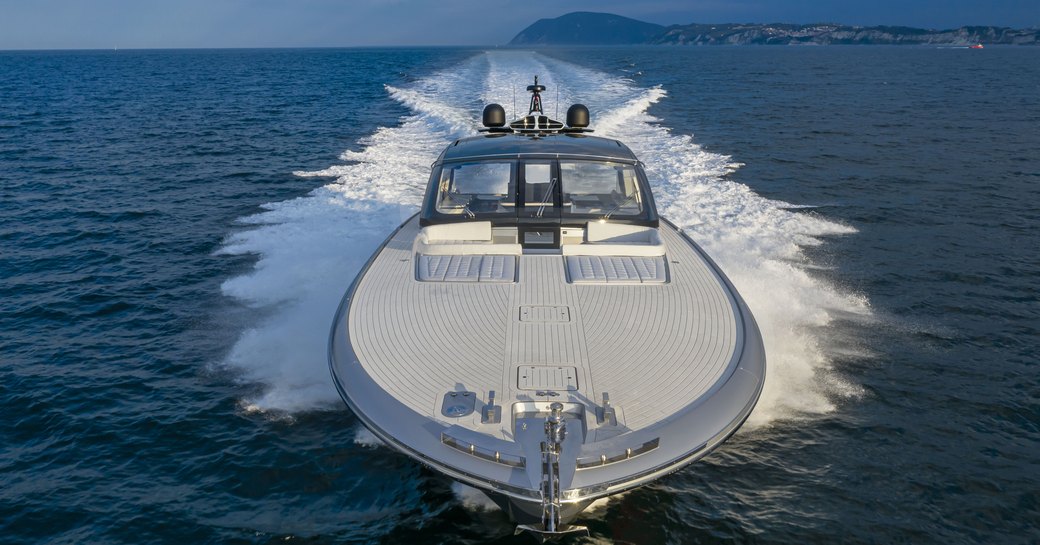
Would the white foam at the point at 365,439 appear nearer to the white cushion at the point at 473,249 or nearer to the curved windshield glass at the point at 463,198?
the white cushion at the point at 473,249

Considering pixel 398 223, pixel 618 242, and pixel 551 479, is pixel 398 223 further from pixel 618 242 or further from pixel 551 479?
pixel 551 479

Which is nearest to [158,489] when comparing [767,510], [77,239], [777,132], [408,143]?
[767,510]

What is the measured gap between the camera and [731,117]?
30641 millimetres

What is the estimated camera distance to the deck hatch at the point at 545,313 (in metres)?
6.54

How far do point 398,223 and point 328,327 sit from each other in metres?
4.87

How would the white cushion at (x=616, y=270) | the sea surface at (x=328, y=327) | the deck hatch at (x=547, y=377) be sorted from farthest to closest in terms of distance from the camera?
the white cushion at (x=616, y=270)
the sea surface at (x=328, y=327)
the deck hatch at (x=547, y=377)

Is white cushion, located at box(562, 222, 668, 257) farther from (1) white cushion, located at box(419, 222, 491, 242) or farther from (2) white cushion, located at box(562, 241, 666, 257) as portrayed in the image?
(1) white cushion, located at box(419, 222, 491, 242)

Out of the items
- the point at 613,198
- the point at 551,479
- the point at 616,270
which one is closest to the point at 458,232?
the point at 616,270

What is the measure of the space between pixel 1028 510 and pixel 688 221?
26.9 ft

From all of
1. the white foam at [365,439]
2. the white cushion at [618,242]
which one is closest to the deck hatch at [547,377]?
the white cushion at [618,242]

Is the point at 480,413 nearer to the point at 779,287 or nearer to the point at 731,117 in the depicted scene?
the point at 779,287

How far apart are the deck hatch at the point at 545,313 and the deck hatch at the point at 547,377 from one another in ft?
2.47

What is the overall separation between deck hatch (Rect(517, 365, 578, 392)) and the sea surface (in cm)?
156

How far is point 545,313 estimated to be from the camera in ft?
21.9
